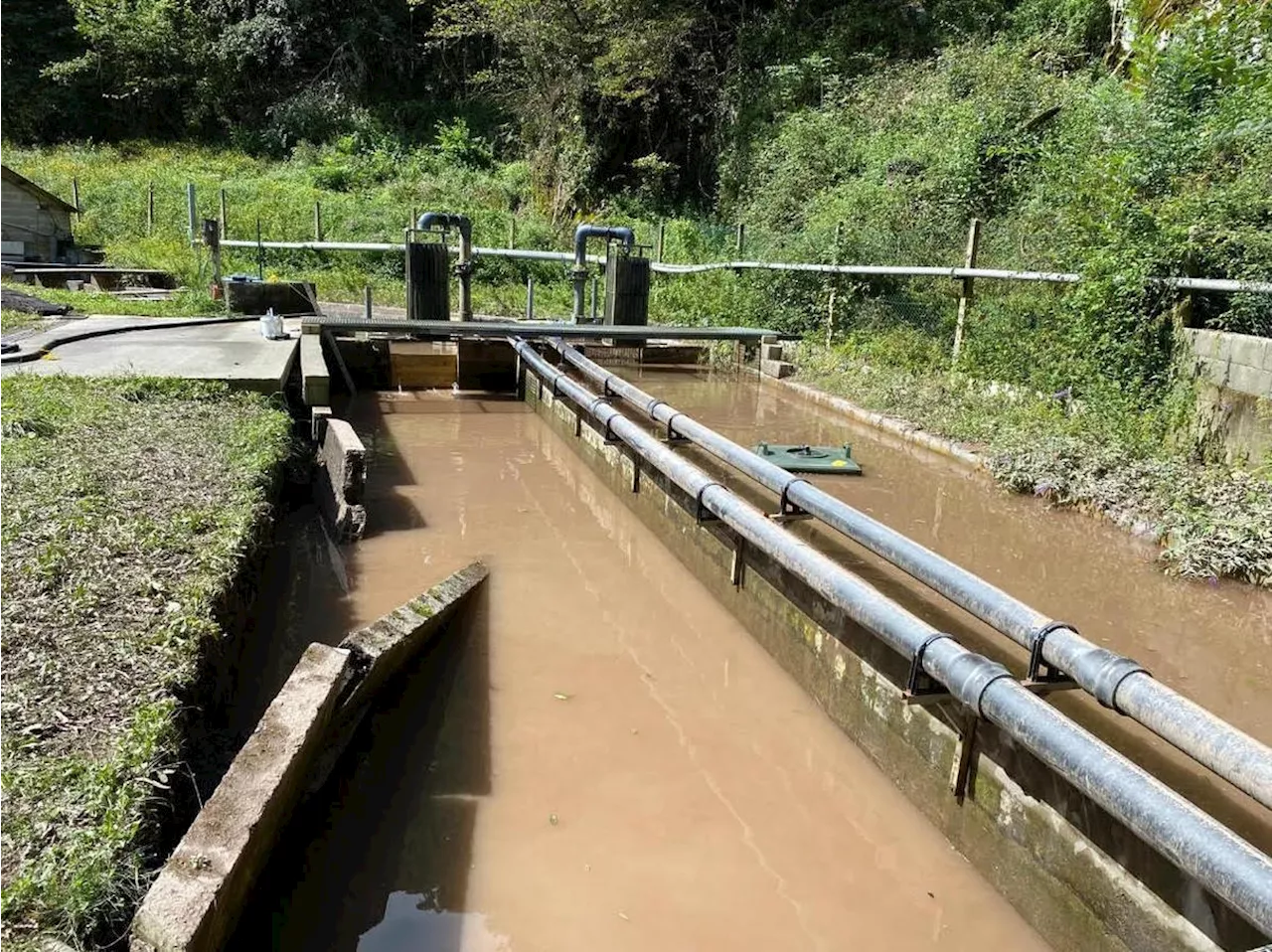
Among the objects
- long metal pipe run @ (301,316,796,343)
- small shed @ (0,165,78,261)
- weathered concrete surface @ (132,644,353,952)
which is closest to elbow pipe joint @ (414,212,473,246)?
long metal pipe run @ (301,316,796,343)

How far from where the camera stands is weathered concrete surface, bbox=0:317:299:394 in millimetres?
6406

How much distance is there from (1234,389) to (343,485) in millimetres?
5108

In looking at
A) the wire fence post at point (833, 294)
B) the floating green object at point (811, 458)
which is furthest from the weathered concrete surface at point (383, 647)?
the wire fence post at point (833, 294)

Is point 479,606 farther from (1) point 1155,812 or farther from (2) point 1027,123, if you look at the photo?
(2) point 1027,123

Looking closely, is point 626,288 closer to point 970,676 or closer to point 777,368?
point 777,368

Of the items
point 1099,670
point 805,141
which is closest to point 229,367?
point 1099,670

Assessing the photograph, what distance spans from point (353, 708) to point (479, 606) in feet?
4.41

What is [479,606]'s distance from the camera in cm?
454

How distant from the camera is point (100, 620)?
2.76m

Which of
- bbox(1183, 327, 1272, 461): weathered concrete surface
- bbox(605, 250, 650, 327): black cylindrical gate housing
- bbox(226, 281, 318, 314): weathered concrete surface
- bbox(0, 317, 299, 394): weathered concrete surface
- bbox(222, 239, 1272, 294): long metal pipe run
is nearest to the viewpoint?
bbox(1183, 327, 1272, 461): weathered concrete surface

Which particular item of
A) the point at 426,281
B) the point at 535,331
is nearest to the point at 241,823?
the point at 535,331

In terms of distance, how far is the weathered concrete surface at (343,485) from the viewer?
5355mm

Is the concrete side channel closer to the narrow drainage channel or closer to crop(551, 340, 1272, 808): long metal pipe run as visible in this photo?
crop(551, 340, 1272, 808): long metal pipe run

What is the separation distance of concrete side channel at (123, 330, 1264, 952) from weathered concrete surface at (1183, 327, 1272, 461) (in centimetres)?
299
